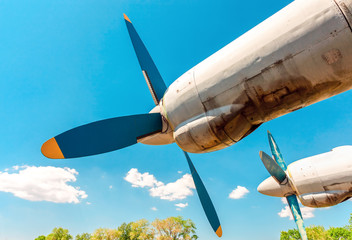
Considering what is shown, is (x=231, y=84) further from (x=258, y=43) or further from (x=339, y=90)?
(x=339, y=90)

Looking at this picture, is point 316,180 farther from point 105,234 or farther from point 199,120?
point 105,234

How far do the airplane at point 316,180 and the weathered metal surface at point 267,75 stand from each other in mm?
9837

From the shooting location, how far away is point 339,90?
9.04ft

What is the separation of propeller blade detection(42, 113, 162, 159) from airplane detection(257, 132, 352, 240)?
976cm

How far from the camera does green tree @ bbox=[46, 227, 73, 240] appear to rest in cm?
4943

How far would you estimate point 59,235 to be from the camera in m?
50.6

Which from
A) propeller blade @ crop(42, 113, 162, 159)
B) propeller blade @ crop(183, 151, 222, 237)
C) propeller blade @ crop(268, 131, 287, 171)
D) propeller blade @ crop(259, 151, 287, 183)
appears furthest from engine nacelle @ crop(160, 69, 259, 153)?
propeller blade @ crop(268, 131, 287, 171)

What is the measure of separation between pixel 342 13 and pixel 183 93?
2627 millimetres

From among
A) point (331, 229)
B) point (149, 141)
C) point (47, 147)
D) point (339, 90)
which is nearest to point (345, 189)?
point (339, 90)

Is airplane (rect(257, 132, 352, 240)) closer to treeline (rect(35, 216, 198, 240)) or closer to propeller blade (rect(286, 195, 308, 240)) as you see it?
propeller blade (rect(286, 195, 308, 240))

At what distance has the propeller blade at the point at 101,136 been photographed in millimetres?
4101

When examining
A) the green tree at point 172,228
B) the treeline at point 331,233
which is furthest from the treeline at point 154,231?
the treeline at point 331,233

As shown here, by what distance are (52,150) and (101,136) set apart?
1.09 metres

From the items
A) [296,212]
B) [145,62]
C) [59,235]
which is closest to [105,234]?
[59,235]
